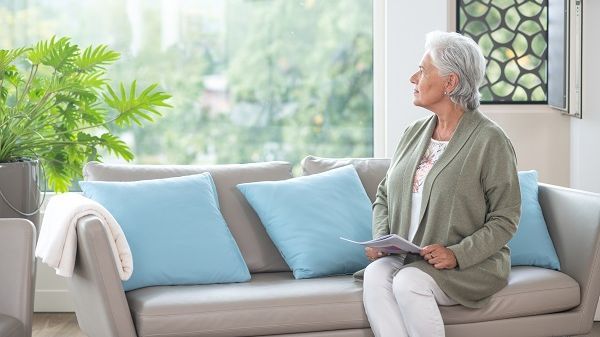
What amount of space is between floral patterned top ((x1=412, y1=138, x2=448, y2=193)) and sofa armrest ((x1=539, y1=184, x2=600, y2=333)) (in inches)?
24.2

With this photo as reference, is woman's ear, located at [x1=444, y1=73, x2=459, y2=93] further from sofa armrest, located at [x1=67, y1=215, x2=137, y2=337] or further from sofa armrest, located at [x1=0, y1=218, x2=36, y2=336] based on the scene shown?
sofa armrest, located at [x1=0, y1=218, x2=36, y2=336]

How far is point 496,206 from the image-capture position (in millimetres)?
3289

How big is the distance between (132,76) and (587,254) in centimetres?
260

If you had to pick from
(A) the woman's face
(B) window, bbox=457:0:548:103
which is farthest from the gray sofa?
(B) window, bbox=457:0:548:103

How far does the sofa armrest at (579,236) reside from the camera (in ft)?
11.3

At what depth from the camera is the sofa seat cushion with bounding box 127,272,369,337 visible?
3.10 meters

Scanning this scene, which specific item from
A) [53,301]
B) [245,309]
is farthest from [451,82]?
[53,301]

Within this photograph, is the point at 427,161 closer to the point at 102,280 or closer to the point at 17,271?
the point at 102,280

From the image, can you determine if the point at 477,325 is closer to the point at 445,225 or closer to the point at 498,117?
the point at 445,225

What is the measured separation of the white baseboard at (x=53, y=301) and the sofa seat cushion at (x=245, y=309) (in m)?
1.63

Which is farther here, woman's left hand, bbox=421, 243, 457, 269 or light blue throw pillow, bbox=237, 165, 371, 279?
light blue throw pillow, bbox=237, 165, 371, 279

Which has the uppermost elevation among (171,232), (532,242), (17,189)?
(17,189)

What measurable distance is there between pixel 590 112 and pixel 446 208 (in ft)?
5.54

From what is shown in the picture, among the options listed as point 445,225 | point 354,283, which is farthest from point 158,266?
point 445,225
